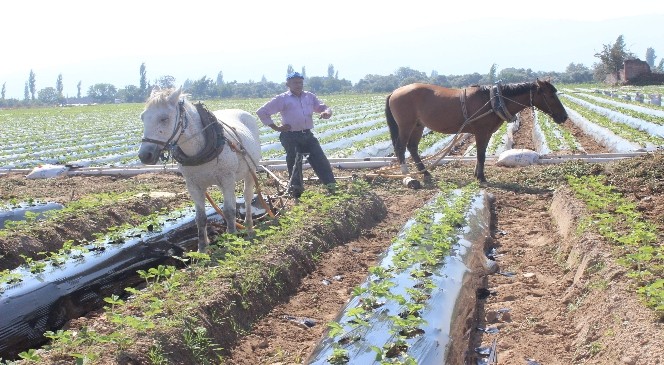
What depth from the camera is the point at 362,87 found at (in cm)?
8181

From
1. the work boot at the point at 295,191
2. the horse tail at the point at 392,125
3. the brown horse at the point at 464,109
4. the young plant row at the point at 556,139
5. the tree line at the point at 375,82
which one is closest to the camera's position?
the work boot at the point at 295,191

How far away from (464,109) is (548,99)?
126 centimetres

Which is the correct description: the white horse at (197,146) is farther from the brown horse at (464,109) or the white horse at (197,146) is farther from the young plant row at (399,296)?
the brown horse at (464,109)

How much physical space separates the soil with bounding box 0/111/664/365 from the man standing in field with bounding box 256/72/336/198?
133 centimetres

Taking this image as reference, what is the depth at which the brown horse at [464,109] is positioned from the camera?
34.8ft

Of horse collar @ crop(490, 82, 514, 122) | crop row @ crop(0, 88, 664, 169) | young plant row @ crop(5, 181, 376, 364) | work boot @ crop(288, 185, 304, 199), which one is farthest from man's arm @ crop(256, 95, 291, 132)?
crop row @ crop(0, 88, 664, 169)

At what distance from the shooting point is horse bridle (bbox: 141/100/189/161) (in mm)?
5656

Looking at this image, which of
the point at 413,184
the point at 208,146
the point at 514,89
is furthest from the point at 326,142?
the point at 208,146

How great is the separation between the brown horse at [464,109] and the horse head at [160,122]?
5531 millimetres

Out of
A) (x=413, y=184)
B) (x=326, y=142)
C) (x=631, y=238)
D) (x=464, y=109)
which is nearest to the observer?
(x=631, y=238)

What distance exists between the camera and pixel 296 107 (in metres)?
8.75

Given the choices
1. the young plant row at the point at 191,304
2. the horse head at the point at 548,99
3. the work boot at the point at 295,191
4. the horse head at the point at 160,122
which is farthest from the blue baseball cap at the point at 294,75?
the horse head at the point at 548,99

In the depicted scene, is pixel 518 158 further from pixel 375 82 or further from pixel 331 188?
pixel 375 82

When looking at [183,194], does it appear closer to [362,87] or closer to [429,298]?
[429,298]
